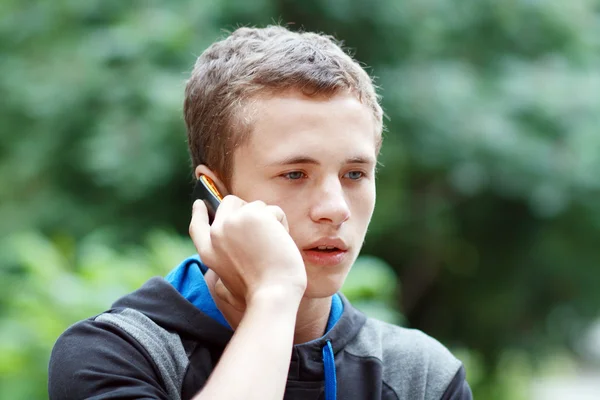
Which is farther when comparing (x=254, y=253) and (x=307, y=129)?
(x=307, y=129)

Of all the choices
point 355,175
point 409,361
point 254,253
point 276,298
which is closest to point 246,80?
point 355,175

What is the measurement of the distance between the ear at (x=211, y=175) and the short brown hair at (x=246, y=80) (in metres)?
0.01

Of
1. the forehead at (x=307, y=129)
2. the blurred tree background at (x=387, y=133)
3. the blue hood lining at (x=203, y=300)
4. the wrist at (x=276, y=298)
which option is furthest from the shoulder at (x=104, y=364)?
the blurred tree background at (x=387, y=133)

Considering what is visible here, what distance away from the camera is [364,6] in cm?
659

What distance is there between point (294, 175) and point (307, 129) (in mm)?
118

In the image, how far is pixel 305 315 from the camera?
2248 mm

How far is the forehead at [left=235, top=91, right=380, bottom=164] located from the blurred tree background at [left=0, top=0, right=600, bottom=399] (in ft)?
11.6

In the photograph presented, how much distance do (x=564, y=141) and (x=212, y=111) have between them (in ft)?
16.7

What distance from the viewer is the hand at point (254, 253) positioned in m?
1.87

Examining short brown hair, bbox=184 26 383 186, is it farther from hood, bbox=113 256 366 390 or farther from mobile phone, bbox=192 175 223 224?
hood, bbox=113 256 366 390

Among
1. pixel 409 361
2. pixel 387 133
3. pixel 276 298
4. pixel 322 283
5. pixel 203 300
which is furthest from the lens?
pixel 387 133

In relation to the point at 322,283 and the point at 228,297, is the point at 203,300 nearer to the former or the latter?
the point at 228,297

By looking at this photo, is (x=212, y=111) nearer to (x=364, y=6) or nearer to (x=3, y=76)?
(x=364, y=6)

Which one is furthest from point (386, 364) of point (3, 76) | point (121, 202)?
point (3, 76)
